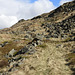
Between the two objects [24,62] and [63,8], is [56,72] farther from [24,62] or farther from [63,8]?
[63,8]

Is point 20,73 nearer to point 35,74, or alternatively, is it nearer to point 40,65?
point 35,74

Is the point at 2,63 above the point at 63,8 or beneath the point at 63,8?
beneath

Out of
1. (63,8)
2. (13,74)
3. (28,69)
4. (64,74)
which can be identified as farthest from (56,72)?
(63,8)

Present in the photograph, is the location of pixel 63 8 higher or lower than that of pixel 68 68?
higher

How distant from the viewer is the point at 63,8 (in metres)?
131

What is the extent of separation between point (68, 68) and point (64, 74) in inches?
106

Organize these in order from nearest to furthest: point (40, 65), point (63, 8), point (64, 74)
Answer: point (64, 74) → point (40, 65) → point (63, 8)

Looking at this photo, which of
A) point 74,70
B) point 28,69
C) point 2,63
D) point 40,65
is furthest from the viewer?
point 2,63

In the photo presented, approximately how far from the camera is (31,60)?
2364 cm

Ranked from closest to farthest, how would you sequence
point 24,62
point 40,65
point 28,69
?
point 28,69 → point 40,65 → point 24,62

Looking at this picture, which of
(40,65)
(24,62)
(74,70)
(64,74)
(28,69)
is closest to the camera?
(64,74)

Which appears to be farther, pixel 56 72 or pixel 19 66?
pixel 19 66

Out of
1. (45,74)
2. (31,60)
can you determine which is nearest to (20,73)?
(45,74)

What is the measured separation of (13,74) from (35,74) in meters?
3.76
